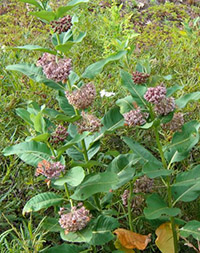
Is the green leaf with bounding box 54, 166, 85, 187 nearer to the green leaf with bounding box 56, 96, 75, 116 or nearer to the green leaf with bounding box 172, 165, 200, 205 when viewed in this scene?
the green leaf with bounding box 56, 96, 75, 116

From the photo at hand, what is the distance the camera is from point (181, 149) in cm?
177

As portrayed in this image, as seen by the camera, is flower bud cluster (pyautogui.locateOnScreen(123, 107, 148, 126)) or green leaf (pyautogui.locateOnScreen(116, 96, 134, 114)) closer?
flower bud cluster (pyautogui.locateOnScreen(123, 107, 148, 126))

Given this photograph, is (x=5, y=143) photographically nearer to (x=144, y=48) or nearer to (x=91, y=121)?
(x=91, y=121)

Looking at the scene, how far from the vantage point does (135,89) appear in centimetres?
180

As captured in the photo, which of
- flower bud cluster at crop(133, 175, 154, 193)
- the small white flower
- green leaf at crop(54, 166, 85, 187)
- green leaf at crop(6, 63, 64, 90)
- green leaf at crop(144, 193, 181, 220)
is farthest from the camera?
the small white flower

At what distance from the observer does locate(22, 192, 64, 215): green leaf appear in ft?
5.52

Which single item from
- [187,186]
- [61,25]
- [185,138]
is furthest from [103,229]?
[61,25]

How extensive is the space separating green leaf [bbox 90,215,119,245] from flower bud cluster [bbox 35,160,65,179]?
1.06ft

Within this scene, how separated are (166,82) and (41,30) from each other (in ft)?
5.62

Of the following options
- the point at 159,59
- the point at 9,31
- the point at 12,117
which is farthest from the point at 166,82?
the point at 9,31

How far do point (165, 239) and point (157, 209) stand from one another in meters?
0.23

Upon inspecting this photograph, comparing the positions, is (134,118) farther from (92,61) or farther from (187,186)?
(92,61)

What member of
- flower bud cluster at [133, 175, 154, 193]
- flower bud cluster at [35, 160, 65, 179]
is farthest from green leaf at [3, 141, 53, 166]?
flower bud cluster at [133, 175, 154, 193]

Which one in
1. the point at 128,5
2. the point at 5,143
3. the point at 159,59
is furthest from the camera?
the point at 128,5
